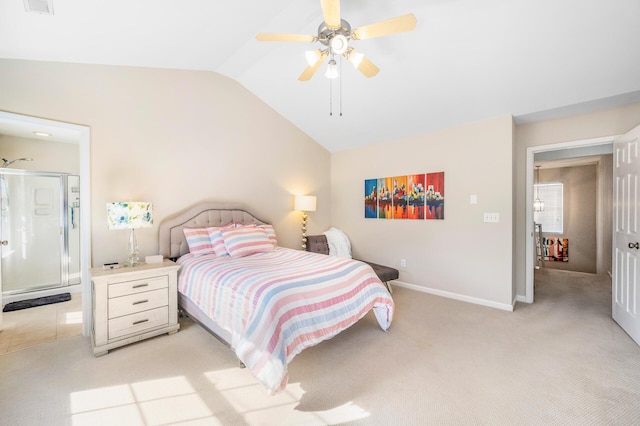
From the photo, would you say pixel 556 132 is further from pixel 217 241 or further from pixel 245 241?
pixel 217 241

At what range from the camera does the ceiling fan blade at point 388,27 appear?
1824 millimetres

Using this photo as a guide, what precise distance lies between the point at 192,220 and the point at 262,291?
78.3 inches

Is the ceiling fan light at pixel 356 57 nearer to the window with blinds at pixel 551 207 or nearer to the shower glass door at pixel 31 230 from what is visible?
the shower glass door at pixel 31 230

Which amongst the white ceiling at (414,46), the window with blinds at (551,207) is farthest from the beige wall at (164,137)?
the window with blinds at (551,207)

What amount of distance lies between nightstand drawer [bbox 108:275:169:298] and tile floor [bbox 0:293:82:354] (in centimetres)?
90

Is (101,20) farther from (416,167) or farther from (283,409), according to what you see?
(416,167)

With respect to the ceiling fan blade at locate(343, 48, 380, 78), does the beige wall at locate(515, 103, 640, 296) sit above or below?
below

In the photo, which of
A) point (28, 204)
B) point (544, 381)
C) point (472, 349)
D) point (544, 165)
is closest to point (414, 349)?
point (472, 349)

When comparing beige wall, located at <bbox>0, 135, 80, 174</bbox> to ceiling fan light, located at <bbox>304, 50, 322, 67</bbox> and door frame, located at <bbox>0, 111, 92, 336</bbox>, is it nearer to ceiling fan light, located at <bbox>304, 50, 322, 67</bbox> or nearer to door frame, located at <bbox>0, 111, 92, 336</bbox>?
door frame, located at <bbox>0, 111, 92, 336</bbox>

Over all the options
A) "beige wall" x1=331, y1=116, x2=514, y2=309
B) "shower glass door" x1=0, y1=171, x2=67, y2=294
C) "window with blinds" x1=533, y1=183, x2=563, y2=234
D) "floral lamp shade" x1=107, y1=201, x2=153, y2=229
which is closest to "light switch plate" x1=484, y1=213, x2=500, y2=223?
"beige wall" x1=331, y1=116, x2=514, y2=309

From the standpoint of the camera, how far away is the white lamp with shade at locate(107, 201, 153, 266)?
2.59 meters

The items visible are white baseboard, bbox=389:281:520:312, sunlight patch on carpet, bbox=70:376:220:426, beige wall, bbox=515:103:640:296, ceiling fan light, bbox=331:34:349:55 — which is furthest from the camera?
white baseboard, bbox=389:281:520:312

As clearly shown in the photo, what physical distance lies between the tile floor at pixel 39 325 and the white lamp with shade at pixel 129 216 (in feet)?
3.44

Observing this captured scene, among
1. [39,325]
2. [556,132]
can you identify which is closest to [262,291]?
[39,325]
